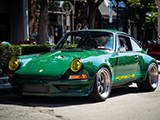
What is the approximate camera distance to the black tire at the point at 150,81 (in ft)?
25.9

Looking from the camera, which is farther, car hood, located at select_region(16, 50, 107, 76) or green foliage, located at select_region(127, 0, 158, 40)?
green foliage, located at select_region(127, 0, 158, 40)

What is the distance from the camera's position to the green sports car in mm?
5973

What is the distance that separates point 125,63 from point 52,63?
1.72 metres

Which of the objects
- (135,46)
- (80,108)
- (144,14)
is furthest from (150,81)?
(144,14)

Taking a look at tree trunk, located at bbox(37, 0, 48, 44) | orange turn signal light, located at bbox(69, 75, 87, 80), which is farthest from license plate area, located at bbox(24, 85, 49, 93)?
tree trunk, located at bbox(37, 0, 48, 44)

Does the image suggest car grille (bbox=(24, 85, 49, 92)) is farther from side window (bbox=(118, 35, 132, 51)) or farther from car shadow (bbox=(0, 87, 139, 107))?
side window (bbox=(118, 35, 132, 51))

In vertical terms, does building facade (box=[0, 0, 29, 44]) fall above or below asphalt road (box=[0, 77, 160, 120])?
above

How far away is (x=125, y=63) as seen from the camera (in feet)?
23.6

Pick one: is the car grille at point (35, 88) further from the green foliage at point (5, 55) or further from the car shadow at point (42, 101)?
the green foliage at point (5, 55)

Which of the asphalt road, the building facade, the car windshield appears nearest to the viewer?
the asphalt road

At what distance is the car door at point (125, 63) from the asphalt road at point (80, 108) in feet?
1.33

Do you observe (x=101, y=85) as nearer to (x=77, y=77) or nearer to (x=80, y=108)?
(x=77, y=77)

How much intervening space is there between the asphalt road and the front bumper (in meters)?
0.22

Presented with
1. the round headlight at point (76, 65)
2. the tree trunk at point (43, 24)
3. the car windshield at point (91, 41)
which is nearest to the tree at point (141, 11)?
the tree trunk at point (43, 24)
